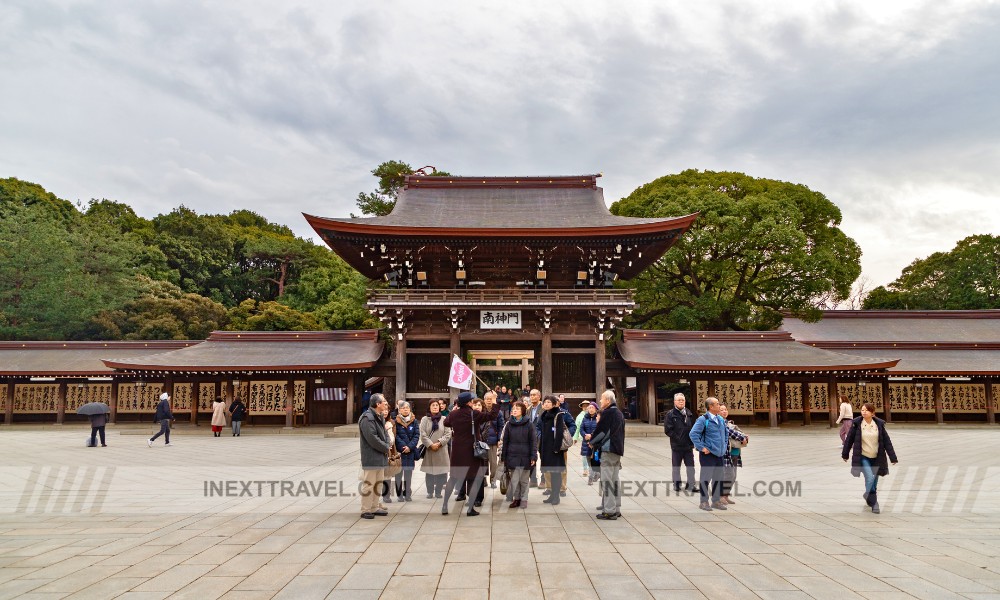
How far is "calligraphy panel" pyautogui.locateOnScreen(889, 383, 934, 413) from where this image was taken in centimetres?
2570

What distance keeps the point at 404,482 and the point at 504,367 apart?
60.5 feet

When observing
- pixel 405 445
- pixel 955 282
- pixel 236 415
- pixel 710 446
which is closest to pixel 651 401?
pixel 710 446

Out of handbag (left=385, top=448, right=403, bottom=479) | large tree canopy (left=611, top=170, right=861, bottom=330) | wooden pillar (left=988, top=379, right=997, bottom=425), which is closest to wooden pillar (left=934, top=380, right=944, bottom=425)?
wooden pillar (left=988, top=379, right=997, bottom=425)

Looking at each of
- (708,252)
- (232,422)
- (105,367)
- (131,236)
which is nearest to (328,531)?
(232,422)

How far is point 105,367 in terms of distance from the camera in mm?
25109

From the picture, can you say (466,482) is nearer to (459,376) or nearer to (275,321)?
(459,376)

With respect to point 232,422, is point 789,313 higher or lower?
higher

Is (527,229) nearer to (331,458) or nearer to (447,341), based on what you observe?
(447,341)

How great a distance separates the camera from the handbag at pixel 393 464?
8.34 m

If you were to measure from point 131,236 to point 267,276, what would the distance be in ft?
37.9

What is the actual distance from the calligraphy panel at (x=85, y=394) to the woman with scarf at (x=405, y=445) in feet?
74.8

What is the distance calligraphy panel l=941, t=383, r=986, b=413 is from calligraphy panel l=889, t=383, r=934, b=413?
646mm

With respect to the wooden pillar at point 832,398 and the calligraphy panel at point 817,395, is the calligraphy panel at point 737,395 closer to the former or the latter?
the calligraphy panel at point 817,395

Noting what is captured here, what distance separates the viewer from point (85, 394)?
25.5 metres
